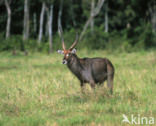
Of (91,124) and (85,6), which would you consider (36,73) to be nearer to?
(91,124)

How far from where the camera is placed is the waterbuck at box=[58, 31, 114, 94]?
8.17 meters

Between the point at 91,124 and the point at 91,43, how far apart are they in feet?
62.9

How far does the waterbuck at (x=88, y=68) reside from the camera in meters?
8.17

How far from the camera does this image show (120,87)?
9.29 m

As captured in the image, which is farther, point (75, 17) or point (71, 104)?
point (75, 17)

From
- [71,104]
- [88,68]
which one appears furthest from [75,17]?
[71,104]

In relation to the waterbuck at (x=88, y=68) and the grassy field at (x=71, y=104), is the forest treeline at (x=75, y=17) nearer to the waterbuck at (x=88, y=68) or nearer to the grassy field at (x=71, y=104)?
the grassy field at (x=71, y=104)

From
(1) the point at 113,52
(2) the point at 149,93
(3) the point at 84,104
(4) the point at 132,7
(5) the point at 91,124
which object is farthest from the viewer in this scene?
(4) the point at 132,7

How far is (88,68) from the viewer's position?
8359mm

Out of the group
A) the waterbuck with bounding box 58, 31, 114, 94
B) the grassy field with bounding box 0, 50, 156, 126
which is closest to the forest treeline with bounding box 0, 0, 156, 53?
the grassy field with bounding box 0, 50, 156, 126

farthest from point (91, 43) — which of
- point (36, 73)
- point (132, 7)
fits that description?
point (132, 7)

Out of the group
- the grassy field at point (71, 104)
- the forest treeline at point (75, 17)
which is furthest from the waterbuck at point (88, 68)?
the forest treeline at point (75, 17)

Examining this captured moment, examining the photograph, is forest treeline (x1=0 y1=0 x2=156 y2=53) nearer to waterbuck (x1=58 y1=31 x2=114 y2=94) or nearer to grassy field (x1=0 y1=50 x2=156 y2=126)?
grassy field (x1=0 y1=50 x2=156 y2=126)

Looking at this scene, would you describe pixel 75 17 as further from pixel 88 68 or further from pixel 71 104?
pixel 71 104
